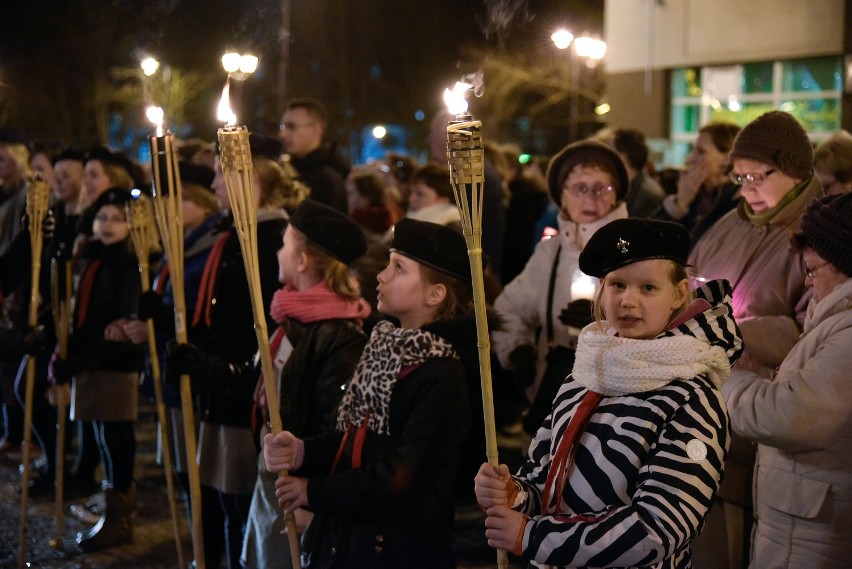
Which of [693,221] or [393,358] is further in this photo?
[693,221]

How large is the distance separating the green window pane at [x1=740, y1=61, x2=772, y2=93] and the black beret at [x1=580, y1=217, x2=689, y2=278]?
1369 centimetres

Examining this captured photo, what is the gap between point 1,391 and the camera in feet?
25.7

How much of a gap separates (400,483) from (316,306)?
1041 mm

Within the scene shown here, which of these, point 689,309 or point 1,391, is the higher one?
point 689,309

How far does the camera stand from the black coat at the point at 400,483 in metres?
3.34

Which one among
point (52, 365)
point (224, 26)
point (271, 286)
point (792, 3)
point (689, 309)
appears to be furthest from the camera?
point (224, 26)

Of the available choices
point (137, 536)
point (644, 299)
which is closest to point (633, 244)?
point (644, 299)

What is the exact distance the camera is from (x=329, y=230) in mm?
4246

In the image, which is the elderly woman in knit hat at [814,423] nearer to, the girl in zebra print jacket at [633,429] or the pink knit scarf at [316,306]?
the girl in zebra print jacket at [633,429]

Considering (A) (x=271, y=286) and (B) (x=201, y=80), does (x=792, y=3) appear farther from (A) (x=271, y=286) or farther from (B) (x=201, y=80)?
(B) (x=201, y=80)

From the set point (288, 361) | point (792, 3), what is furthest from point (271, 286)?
point (792, 3)

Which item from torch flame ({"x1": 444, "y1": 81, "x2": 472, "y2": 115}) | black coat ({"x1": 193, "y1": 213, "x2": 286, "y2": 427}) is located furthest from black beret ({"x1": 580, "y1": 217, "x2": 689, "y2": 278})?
black coat ({"x1": 193, "y1": 213, "x2": 286, "y2": 427})

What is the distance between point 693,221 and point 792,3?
963cm

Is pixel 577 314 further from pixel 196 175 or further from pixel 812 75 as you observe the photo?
pixel 812 75
